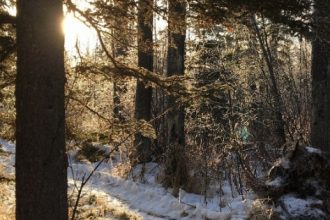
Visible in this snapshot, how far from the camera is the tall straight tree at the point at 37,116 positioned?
4.11 metres

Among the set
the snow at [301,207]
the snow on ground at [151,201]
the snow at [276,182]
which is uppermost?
the snow at [276,182]

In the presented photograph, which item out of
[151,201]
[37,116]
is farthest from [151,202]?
[37,116]

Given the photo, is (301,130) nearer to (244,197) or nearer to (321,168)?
(244,197)

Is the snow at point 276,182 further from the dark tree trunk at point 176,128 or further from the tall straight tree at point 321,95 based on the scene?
the dark tree trunk at point 176,128

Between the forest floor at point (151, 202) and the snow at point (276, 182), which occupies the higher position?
the snow at point (276, 182)

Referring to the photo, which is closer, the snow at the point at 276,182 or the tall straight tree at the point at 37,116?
the tall straight tree at the point at 37,116

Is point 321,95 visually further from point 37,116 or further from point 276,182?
point 37,116

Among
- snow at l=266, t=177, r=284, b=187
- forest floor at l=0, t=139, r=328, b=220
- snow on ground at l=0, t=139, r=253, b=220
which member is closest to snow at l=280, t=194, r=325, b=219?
forest floor at l=0, t=139, r=328, b=220

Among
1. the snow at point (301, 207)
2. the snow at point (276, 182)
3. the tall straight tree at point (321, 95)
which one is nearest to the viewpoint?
the snow at point (301, 207)

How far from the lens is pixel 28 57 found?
415 cm

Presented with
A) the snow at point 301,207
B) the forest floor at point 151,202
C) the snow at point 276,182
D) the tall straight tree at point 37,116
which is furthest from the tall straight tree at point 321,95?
the tall straight tree at point 37,116

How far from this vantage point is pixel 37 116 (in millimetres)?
4113

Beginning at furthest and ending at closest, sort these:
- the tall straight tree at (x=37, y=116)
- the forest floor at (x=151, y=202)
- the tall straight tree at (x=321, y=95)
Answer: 1. the tall straight tree at (x=321, y=95)
2. the forest floor at (x=151, y=202)
3. the tall straight tree at (x=37, y=116)

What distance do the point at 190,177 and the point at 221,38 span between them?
7199 millimetres
